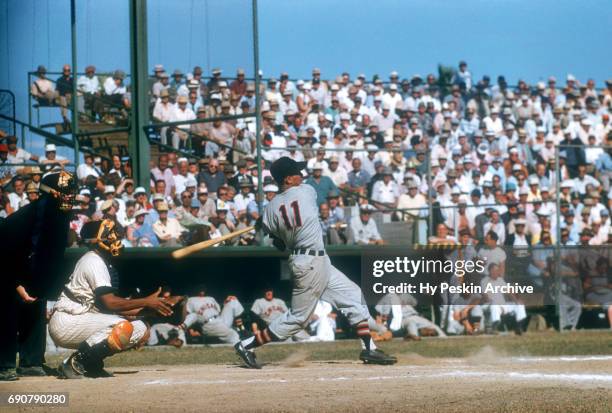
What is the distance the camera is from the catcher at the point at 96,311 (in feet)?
28.7

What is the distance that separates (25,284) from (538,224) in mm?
9454

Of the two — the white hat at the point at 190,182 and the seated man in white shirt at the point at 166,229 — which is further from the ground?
the white hat at the point at 190,182

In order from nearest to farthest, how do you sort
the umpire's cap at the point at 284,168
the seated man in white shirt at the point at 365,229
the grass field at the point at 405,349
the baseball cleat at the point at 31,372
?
the baseball cleat at the point at 31,372, the umpire's cap at the point at 284,168, the grass field at the point at 405,349, the seated man in white shirt at the point at 365,229

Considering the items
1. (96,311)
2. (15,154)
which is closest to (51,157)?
(15,154)

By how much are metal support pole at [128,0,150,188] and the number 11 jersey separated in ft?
19.3

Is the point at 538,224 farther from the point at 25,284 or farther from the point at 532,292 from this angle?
the point at 25,284

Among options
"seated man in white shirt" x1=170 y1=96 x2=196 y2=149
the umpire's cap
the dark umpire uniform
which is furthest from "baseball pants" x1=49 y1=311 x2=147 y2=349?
"seated man in white shirt" x1=170 y1=96 x2=196 y2=149

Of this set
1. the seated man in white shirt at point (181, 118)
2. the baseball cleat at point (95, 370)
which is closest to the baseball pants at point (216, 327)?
the seated man in white shirt at point (181, 118)

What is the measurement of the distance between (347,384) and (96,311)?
2231 millimetres

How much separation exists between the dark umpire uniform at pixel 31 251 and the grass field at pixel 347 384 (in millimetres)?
475

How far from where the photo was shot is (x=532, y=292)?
51.1 ft

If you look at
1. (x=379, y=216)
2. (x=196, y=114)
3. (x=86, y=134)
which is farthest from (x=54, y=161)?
(x=379, y=216)

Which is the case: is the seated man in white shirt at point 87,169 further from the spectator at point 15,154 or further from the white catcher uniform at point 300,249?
the white catcher uniform at point 300,249

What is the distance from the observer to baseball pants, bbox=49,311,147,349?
8773 millimetres
